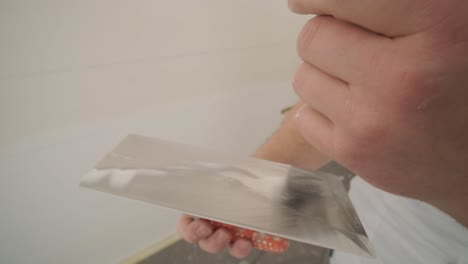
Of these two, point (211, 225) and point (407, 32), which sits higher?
point (407, 32)

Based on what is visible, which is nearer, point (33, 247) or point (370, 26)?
point (370, 26)

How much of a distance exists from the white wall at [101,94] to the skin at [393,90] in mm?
326

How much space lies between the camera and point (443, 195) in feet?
0.64

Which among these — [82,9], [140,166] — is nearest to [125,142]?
[140,166]

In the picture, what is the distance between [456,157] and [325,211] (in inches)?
5.0

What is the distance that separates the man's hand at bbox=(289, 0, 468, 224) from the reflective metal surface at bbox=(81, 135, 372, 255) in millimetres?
71

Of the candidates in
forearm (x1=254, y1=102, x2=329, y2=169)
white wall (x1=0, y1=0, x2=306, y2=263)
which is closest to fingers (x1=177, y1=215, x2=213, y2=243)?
forearm (x1=254, y1=102, x2=329, y2=169)

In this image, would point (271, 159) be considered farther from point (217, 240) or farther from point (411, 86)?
point (411, 86)

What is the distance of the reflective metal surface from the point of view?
229 mm

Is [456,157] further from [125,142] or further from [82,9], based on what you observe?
[82,9]

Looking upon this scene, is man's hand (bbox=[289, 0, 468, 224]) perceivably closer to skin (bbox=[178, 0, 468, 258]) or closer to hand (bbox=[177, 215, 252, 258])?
skin (bbox=[178, 0, 468, 258])

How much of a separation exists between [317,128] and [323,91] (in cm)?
4

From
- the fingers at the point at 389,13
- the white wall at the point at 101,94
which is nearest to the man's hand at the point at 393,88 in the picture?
the fingers at the point at 389,13

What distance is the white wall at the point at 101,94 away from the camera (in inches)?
14.4
